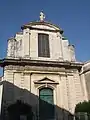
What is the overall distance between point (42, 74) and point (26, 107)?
10.1ft

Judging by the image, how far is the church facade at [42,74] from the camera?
14.5 m

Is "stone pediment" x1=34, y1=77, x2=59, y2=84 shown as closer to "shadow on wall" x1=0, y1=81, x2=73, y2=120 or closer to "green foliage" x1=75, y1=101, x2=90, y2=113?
"shadow on wall" x1=0, y1=81, x2=73, y2=120

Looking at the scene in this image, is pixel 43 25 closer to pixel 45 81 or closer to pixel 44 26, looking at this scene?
pixel 44 26

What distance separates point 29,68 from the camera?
15414 millimetres

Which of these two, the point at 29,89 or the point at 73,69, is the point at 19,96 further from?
the point at 73,69

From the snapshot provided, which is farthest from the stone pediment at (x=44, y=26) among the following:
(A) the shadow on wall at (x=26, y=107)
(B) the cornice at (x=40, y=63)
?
(A) the shadow on wall at (x=26, y=107)

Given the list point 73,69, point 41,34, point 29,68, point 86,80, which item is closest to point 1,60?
point 29,68

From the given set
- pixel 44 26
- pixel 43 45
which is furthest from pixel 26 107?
pixel 44 26

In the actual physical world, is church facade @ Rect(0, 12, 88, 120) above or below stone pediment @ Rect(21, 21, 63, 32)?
below

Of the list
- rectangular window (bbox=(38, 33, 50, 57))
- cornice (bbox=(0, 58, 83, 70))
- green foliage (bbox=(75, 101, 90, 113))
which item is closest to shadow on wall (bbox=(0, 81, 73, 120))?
green foliage (bbox=(75, 101, 90, 113))

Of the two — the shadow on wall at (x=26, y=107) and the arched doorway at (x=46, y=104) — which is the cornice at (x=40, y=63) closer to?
the shadow on wall at (x=26, y=107)

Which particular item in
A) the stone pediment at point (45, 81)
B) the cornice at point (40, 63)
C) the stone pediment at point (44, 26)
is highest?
the stone pediment at point (44, 26)

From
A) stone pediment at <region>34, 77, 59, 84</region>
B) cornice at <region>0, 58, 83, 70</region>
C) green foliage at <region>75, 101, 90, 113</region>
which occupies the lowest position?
green foliage at <region>75, 101, 90, 113</region>

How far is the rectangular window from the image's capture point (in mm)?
16828
